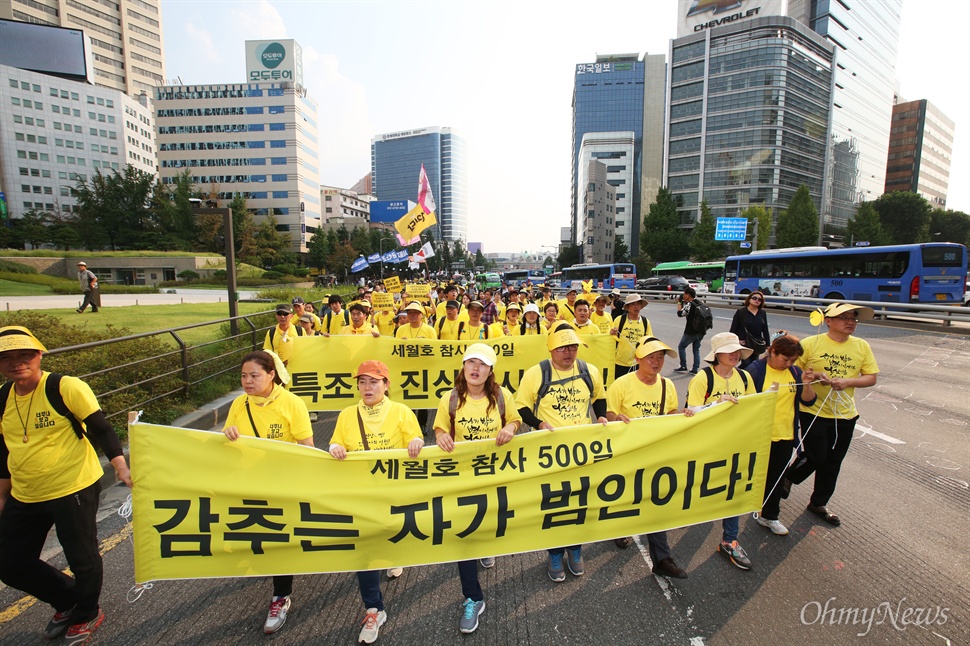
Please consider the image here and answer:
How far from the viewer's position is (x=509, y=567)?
366 centimetres

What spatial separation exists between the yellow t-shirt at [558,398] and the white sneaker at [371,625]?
170 centimetres

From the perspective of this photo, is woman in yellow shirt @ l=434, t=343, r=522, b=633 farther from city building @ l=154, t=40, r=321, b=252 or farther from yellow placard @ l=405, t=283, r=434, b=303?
city building @ l=154, t=40, r=321, b=252

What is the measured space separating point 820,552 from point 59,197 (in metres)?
103

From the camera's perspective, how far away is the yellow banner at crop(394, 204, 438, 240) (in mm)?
18159

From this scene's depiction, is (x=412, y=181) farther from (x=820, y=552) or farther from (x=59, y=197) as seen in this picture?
(x=820, y=552)

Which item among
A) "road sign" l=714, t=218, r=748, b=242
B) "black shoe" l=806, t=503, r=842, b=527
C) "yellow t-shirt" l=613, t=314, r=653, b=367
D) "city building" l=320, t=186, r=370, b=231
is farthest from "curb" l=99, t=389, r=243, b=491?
"city building" l=320, t=186, r=370, b=231

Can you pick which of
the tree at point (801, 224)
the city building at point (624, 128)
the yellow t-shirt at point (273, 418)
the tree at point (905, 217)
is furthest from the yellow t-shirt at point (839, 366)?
the city building at point (624, 128)

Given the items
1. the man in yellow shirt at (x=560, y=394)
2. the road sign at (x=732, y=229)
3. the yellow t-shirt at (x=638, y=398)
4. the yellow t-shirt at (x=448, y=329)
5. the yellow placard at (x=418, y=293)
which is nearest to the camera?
the man in yellow shirt at (x=560, y=394)

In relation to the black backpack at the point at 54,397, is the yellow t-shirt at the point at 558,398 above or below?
below

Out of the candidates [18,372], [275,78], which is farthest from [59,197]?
[18,372]

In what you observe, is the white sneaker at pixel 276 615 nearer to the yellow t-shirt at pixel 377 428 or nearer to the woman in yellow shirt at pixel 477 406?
the yellow t-shirt at pixel 377 428

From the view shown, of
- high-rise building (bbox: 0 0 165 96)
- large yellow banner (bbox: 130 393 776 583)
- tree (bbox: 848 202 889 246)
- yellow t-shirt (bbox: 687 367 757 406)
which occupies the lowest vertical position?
large yellow banner (bbox: 130 393 776 583)

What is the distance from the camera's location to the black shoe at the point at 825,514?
13.3ft

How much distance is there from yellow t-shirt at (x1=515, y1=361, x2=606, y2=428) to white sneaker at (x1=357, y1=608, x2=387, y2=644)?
1699mm
